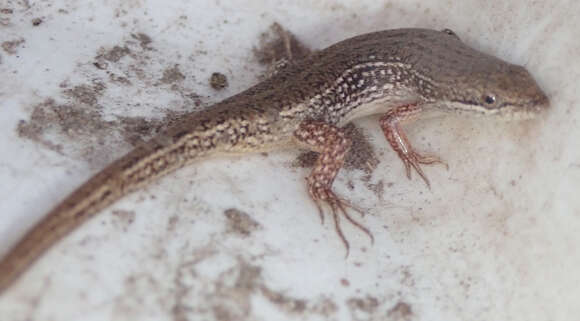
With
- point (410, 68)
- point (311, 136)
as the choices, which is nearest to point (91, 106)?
point (311, 136)

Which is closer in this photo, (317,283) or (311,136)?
(317,283)

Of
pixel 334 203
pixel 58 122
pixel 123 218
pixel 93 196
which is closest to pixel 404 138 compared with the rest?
pixel 334 203

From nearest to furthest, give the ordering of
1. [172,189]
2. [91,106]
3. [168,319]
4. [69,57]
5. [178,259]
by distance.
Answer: [168,319] < [178,259] < [172,189] < [91,106] < [69,57]

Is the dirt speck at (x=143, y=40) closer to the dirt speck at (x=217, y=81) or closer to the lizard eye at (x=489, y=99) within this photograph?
the dirt speck at (x=217, y=81)

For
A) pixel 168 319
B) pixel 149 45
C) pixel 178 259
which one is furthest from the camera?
pixel 149 45

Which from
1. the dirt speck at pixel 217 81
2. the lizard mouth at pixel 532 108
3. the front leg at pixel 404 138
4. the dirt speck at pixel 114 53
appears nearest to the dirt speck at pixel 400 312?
the front leg at pixel 404 138

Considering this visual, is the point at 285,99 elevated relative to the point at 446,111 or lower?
lower

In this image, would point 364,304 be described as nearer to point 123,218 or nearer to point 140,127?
point 123,218

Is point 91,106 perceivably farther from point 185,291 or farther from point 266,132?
point 185,291
